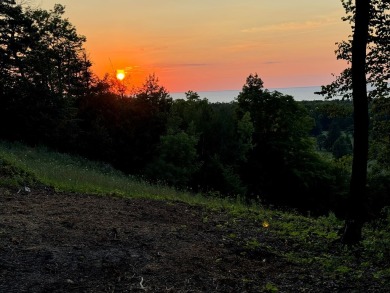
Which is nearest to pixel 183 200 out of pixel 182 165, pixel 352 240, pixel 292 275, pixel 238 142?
pixel 352 240

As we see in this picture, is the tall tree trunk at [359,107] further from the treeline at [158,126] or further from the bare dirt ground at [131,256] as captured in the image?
the treeline at [158,126]

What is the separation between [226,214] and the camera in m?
13.1

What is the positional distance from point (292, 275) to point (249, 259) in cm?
106

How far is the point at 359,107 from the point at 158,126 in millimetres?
39783

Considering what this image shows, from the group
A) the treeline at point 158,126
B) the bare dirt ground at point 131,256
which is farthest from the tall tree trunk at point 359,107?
the treeline at point 158,126

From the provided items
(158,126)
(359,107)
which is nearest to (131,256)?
(359,107)

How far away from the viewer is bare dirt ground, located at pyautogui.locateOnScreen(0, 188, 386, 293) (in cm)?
636

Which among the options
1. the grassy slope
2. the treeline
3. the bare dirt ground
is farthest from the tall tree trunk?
the treeline

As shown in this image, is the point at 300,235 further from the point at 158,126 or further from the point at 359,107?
the point at 158,126

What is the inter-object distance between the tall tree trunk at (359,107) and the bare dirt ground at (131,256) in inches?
85.2

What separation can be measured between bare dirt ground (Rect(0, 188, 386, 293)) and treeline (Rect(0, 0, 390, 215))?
93.9 feet

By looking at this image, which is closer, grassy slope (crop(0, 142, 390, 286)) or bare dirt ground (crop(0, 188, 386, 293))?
bare dirt ground (crop(0, 188, 386, 293))

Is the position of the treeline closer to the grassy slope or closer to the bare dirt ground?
the grassy slope

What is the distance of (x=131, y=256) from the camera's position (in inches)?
295
